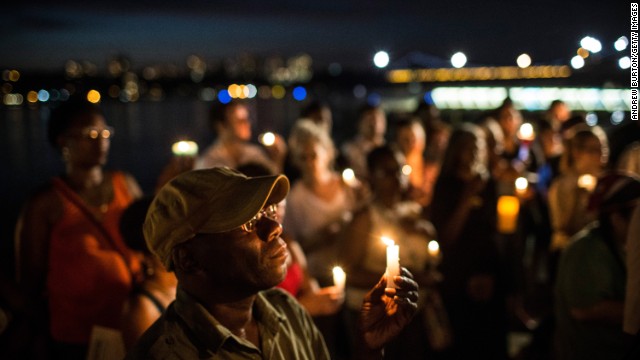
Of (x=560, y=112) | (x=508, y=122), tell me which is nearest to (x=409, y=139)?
(x=508, y=122)

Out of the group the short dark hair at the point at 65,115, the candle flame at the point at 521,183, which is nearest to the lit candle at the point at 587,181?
the candle flame at the point at 521,183

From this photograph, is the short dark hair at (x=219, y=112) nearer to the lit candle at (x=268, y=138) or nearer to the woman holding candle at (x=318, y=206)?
the lit candle at (x=268, y=138)

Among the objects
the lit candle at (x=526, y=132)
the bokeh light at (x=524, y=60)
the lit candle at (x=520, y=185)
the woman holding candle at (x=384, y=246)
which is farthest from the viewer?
the bokeh light at (x=524, y=60)

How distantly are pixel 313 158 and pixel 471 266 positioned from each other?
4.73 ft

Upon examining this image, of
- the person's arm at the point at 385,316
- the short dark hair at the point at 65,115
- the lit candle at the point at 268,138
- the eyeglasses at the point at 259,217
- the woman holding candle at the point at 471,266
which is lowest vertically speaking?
the woman holding candle at the point at 471,266

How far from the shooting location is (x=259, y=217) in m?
2.07

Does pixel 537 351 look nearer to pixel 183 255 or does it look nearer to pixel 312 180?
pixel 312 180

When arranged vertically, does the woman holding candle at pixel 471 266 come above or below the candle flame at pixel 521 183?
below

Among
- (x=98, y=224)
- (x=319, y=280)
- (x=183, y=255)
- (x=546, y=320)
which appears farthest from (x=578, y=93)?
(x=183, y=255)

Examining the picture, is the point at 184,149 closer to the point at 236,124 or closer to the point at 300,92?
the point at 236,124

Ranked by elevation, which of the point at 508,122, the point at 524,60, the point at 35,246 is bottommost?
the point at 35,246

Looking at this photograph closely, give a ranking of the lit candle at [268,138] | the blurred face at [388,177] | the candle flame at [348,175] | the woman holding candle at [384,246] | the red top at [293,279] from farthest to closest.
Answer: the lit candle at [268,138], the candle flame at [348,175], the blurred face at [388,177], the woman holding candle at [384,246], the red top at [293,279]

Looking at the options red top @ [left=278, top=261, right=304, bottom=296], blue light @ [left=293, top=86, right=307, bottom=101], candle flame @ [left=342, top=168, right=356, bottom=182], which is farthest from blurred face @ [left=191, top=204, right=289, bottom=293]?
blue light @ [left=293, top=86, right=307, bottom=101]

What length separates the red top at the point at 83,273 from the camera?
3705mm
